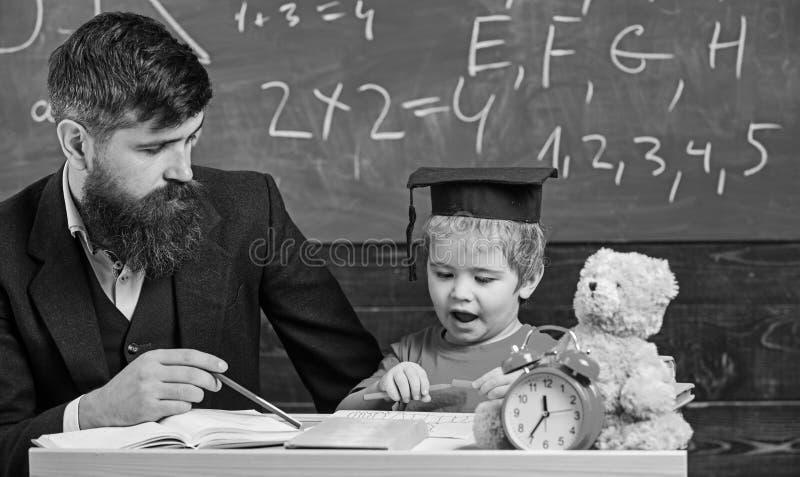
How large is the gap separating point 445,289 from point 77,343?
2.43 ft

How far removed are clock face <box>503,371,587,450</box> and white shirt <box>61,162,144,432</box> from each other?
0.99 m

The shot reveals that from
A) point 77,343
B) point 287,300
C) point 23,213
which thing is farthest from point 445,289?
point 23,213

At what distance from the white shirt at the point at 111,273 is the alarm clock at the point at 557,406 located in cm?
100

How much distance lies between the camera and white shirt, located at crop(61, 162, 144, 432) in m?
2.04

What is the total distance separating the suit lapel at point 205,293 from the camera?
2072mm

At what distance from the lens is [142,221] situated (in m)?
1.99

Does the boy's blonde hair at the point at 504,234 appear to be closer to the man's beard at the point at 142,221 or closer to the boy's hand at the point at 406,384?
the boy's hand at the point at 406,384

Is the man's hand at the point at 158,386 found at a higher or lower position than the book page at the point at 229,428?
higher

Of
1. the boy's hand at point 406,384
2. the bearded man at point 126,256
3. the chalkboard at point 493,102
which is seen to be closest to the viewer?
the boy's hand at point 406,384

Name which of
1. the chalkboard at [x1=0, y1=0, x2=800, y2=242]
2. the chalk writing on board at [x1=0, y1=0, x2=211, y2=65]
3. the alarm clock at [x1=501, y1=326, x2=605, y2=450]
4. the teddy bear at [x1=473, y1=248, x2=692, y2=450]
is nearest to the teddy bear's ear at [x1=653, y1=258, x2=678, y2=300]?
the teddy bear at [x1=473, y1=248, x2=692, y2=450]

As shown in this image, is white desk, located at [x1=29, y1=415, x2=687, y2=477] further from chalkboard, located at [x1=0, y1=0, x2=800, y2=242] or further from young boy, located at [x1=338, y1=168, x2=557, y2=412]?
chalkboard, located at [x1=0, y1=0, x2=800, y2=242]

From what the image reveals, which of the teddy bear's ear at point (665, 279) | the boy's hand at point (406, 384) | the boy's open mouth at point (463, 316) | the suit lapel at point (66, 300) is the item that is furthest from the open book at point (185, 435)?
the teddy bear's ear at point (665, 279)

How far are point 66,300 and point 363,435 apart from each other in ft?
2.84

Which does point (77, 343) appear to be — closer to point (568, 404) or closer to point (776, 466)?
point (568, 404)
